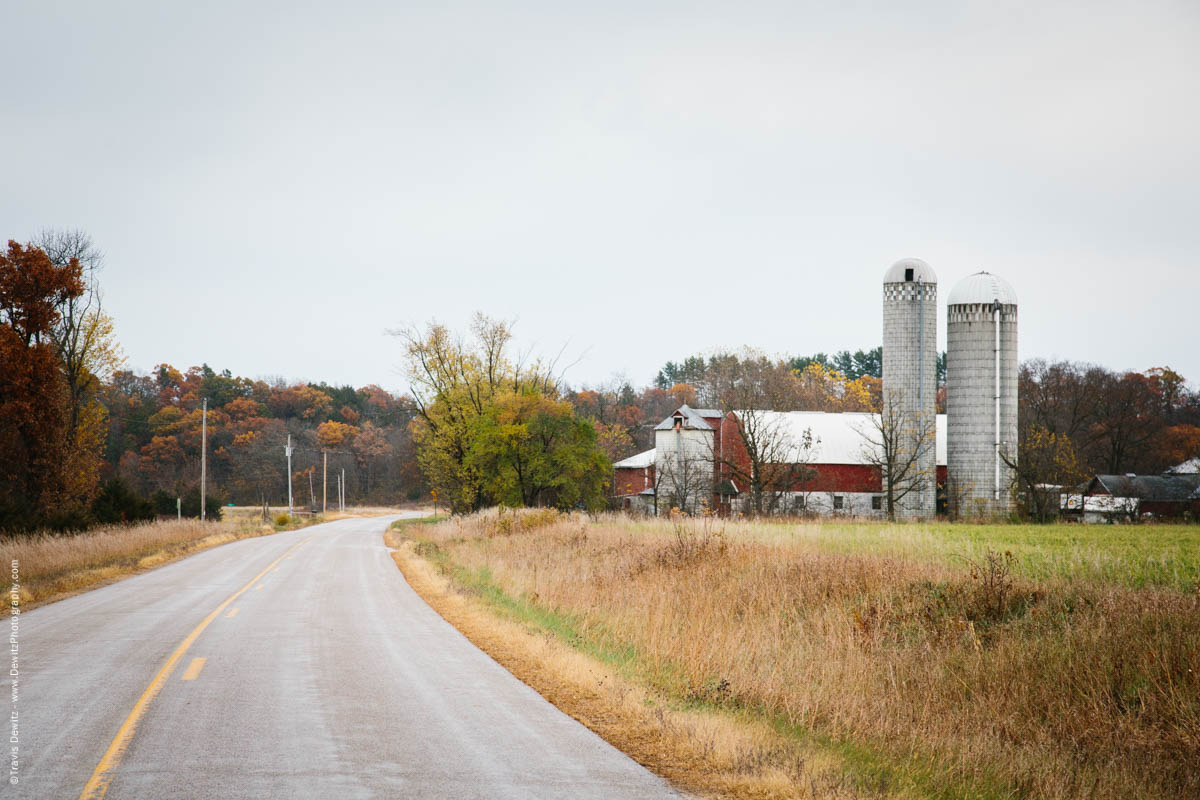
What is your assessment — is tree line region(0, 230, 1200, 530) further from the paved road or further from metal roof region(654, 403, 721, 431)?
the paved road

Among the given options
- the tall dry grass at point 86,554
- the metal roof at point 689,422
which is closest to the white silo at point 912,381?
the metal roof at point 689,422

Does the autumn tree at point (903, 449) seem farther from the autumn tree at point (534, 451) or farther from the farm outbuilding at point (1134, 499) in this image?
the autumn tree at point (534, 451)

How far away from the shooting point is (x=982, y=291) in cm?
5069

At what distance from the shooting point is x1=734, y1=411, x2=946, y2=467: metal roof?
178ft

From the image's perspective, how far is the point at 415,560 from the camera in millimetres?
28469

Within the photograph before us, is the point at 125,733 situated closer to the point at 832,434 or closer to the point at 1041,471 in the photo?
the point at 1041,471

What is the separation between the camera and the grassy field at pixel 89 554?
67.5 ft

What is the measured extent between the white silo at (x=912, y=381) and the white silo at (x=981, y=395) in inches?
42.8

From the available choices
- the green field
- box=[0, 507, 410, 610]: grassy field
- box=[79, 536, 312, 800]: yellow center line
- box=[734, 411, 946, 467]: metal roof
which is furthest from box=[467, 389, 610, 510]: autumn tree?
box=[79, 536, 312, 800]: yellow center line

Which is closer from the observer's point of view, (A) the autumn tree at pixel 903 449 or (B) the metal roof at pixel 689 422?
(A) the autumn tree at pixel 903 449

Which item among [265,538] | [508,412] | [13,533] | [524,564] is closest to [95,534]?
[13,533]

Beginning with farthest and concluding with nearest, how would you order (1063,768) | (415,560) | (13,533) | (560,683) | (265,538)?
Answer: (265,538) < (415,560) < (13,533) < (560,683) < (1063,768)

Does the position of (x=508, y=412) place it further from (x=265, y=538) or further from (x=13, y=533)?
(x=13, y=533)

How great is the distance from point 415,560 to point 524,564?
25.9 feet
